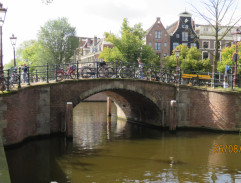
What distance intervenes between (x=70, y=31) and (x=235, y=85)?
29.7 meters

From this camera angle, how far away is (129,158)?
37.4 feet

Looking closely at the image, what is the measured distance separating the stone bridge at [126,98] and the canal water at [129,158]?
0.74 meters

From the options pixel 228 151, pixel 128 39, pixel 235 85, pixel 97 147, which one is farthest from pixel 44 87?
pixel 128 39

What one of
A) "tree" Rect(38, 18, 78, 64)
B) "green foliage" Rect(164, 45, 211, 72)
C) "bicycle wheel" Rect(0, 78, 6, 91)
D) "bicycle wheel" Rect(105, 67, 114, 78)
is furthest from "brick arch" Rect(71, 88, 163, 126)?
"tree" Rect(38, 18, 78, 64)

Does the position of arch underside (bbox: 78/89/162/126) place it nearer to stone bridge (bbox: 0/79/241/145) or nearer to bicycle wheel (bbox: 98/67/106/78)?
stone bridge (bbox: 0/79/241/145)

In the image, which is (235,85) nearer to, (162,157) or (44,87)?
(162,157)

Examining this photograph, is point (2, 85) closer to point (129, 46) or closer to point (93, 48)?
point (129, 46)

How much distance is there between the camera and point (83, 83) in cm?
1526

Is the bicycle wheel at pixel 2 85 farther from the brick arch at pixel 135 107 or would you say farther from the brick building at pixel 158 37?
the brick building at pixel 158 37

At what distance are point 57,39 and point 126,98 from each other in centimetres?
2409

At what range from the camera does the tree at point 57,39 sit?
4081 cm

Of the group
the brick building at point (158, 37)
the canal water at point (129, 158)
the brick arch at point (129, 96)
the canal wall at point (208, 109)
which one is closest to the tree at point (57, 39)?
the brick building at point (158, 37)

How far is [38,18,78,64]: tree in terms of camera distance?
134 feet

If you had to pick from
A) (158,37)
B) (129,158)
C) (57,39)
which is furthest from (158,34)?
(129,158)
